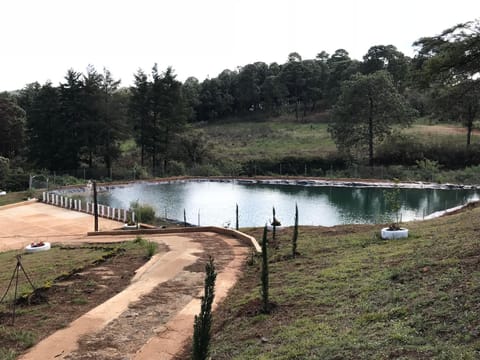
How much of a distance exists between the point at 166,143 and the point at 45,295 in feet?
107

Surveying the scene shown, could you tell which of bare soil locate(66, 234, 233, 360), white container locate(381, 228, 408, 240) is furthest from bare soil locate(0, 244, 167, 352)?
white container locate(381, 228, 408, 240)

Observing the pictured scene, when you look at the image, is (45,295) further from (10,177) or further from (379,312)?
(10,177)

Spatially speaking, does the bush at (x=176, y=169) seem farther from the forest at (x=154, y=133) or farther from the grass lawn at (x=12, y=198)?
the grass lawn at (x=12, y=198)

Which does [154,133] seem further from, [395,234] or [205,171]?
[395,234]

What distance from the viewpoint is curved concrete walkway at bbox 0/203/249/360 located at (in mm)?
6699

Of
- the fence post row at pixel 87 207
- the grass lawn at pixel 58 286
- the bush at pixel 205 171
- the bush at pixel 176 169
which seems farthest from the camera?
the bush at pixel 176 169

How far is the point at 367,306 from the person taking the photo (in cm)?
645

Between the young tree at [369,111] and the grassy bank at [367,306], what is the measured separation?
2516cm

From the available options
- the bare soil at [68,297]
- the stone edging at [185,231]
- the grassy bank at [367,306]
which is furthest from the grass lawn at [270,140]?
the grassy bank at [367,306]

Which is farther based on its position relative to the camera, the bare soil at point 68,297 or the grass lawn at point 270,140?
the grass lawn at point 270,140

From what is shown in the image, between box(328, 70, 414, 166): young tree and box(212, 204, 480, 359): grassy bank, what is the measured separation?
2516cm

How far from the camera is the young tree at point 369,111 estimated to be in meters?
34.4

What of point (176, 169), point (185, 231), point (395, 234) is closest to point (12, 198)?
point (176, 169)

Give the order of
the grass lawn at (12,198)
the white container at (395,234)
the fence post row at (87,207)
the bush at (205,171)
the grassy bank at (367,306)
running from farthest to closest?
the bush at (205,171)
the grass lawn at (12,198)
the fence post row at (87,207)
the white container at (395,234)
the grassy bank at (367,306)
